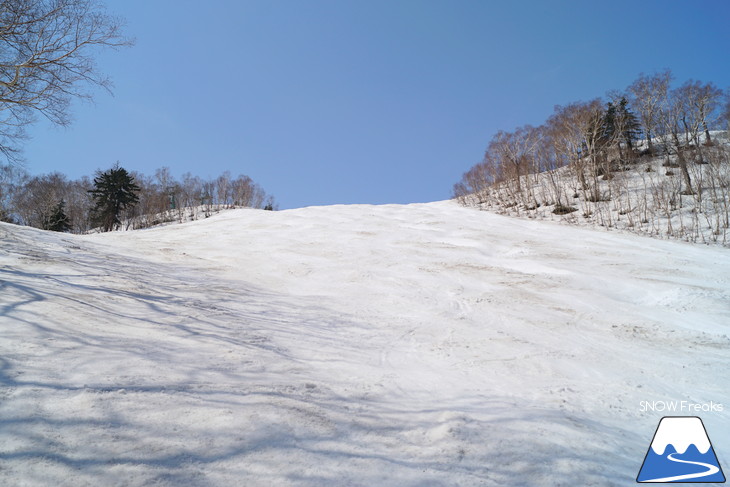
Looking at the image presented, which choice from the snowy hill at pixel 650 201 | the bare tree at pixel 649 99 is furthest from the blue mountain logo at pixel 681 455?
the bare tree at pixel 649 99

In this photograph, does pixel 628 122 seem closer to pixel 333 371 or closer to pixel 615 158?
pixel 615 158

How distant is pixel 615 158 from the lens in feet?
114

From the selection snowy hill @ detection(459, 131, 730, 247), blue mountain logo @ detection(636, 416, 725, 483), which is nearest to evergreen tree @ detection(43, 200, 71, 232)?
snowy hill @ detection(459, 131, 730, 247)

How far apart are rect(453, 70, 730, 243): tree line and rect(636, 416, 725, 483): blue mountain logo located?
894 inches

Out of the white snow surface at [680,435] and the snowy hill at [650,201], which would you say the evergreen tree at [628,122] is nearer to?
the snowy hill at [650,201]

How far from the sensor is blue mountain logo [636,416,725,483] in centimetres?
272

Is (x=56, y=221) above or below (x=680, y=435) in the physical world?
above

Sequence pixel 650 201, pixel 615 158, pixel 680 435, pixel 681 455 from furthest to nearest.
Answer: pixel 615 158, pixel 650 201, pixel 680 435, pixel 681 455

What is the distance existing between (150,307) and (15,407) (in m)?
2.93

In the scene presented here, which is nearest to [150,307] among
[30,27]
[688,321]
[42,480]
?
[42,480]

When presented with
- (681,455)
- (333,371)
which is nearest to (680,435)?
(681,455)

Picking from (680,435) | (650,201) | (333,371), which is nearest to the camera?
(680,435)

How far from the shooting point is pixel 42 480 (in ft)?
6.40

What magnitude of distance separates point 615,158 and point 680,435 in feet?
133
